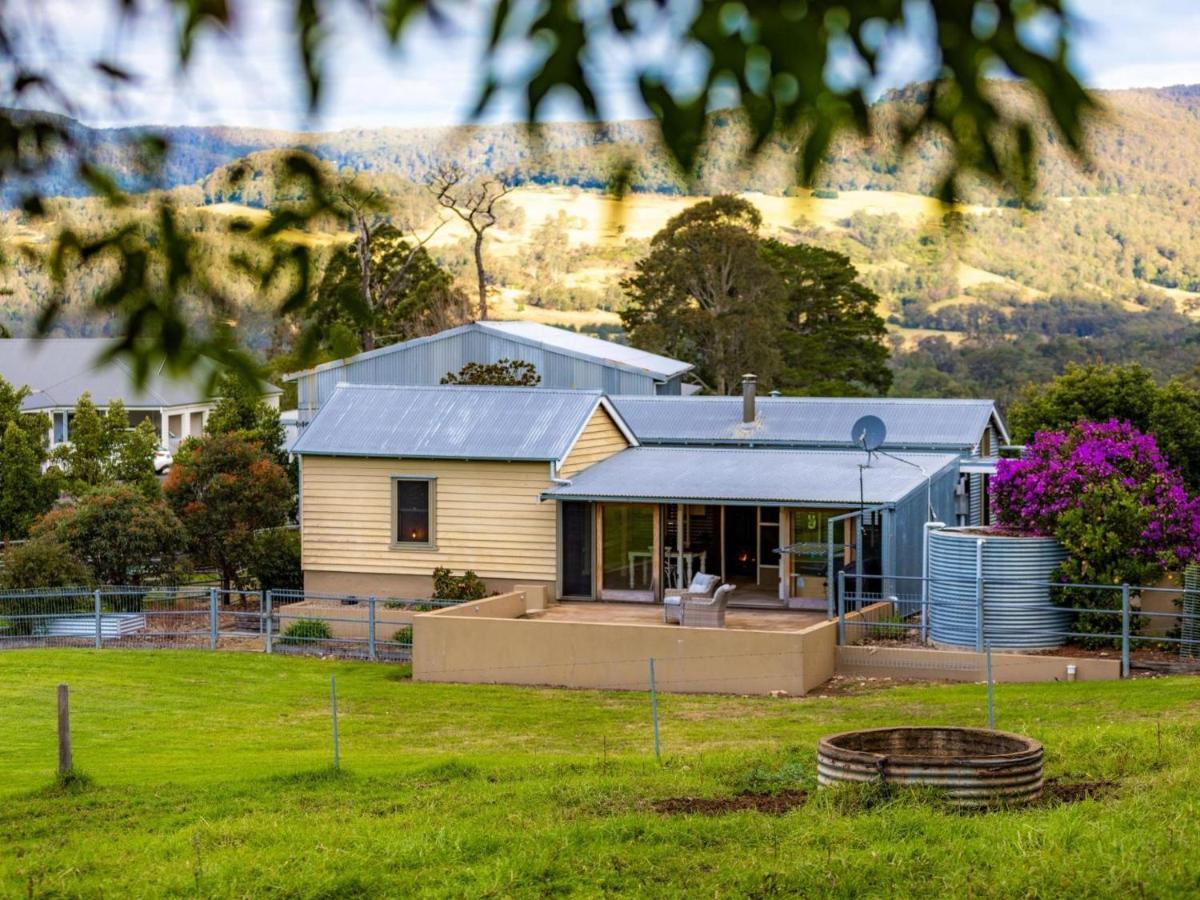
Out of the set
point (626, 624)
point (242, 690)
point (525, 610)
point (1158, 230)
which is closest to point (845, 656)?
point (626, 624)

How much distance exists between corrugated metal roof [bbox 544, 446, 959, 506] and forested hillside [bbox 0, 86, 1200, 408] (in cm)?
429

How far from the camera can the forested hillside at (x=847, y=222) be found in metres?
4.03

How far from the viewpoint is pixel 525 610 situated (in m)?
26.8

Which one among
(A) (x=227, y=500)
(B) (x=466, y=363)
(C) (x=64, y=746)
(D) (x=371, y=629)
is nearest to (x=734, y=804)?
(C) (x=64, y=746)

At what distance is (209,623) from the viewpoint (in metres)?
28.0

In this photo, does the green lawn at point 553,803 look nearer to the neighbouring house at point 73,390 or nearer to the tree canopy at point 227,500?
the tree canopy at point 227,500

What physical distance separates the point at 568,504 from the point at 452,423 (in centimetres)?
266

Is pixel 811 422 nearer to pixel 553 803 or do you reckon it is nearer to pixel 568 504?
pixel 568 504

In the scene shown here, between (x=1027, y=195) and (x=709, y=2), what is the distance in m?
0.87

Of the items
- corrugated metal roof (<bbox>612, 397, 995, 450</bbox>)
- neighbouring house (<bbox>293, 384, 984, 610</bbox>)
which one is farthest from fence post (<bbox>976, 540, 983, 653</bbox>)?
corrugated metal roof (<bbox>612, 397, 995, 450</bbox>)

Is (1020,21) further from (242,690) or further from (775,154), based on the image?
(242,690)

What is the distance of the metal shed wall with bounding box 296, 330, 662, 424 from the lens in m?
43.0

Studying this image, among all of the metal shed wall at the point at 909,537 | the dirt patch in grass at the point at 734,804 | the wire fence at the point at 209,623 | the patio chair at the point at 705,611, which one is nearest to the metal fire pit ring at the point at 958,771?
the dirt patch in grass at the point at 734,804

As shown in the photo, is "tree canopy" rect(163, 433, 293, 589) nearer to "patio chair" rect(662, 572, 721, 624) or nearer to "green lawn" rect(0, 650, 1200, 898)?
"patio chair" rect(662, 572, 721, 624)
